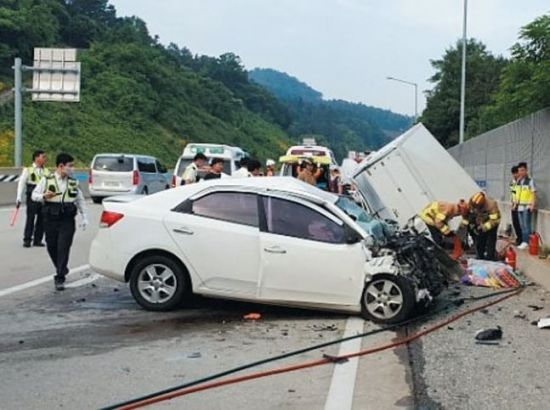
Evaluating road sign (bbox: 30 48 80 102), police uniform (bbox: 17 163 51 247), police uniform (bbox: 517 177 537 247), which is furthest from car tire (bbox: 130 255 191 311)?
road sign (bbox: 30 48 80 102)

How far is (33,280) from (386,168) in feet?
23.9

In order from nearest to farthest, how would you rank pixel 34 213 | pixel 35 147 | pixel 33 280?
pixel 33 280 → pixel 34 213 → pixel 35 147

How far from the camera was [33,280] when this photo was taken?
1070 cm

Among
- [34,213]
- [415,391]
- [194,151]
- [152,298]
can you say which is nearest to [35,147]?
[194,151]

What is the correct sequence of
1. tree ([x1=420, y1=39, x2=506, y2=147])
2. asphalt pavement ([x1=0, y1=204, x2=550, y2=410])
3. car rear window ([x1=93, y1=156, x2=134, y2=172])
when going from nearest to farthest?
1. asphalt pavement ([x1=0, y1=204, x2=550, y2=410])
2. car rear window ([x1=93, y1=156, x2=134, y2=172])
3. tree ([x1=420, y1=39, x2=506, y2=147])

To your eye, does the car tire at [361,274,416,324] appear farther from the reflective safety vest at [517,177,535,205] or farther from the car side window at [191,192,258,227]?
the reflective safety vest at [517,177,535,205]

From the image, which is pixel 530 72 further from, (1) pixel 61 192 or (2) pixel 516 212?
(1) pixel 61 192

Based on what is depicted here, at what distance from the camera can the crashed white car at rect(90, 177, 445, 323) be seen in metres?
8.23

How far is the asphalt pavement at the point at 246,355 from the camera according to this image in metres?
5.59

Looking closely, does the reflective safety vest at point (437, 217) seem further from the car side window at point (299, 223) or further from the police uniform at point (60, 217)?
the police uniform at point (60, 217)

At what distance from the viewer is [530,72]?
20.4 metres

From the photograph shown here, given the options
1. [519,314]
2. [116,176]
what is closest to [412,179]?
[519,314]

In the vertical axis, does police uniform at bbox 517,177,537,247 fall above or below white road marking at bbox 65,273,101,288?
above

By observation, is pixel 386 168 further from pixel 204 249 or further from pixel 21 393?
pixel 21 393
